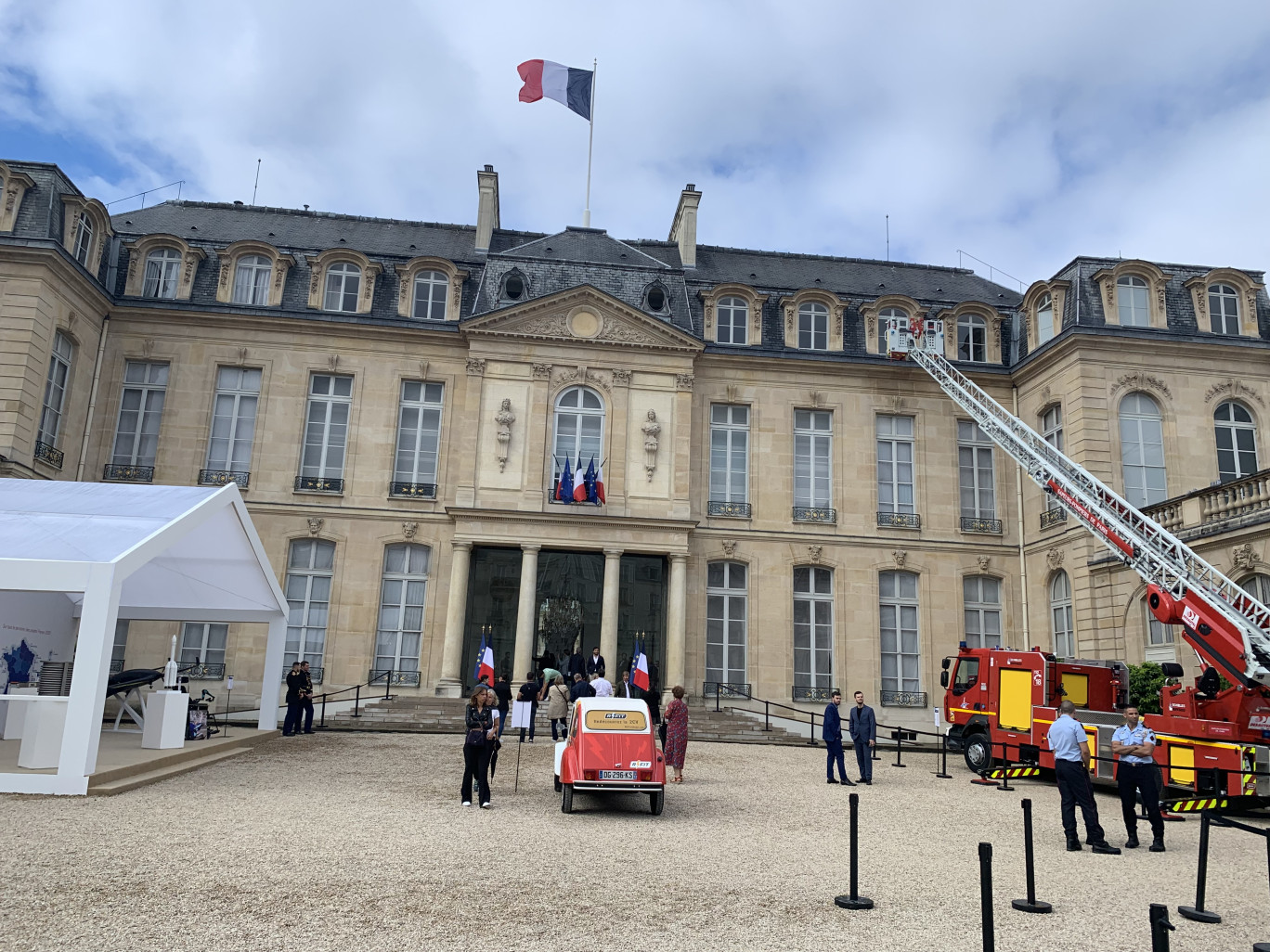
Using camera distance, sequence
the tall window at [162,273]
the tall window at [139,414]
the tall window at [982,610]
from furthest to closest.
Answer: the tall window at [982,610]
the tall window at [162,273]
the tall window at [139,414]

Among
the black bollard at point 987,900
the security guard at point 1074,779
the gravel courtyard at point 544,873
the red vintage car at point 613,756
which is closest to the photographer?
the black bollard at point 987,900

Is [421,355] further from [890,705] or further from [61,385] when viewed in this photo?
[890,705]

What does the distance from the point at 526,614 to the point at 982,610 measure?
12064mm

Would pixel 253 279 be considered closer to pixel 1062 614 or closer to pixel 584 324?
pixel 584 324

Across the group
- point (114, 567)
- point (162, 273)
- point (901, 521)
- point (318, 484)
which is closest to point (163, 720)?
point (114, 567)

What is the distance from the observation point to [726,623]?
25.9 metres

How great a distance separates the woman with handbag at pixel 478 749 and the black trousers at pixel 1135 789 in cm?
710

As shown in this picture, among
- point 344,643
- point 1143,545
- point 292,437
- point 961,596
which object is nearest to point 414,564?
point 344,643

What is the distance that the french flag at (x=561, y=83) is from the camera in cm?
2994

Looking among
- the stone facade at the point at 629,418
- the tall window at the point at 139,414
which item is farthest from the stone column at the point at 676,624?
the tall window at the point at 139,414

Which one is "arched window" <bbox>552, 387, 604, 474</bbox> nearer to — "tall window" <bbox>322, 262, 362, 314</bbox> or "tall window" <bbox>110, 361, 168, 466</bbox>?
"tall window" <bbox>322, 262, 362, 314</bbox>

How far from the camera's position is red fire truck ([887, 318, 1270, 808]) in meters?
Answer: 13.6

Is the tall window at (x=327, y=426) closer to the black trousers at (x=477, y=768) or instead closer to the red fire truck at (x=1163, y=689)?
the black trousers at (x=477, y=768)

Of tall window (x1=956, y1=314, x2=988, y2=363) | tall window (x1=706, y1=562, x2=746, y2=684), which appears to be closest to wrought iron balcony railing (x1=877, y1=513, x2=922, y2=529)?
tall window (x1=706, y1=562, x2=746, y2=684)
